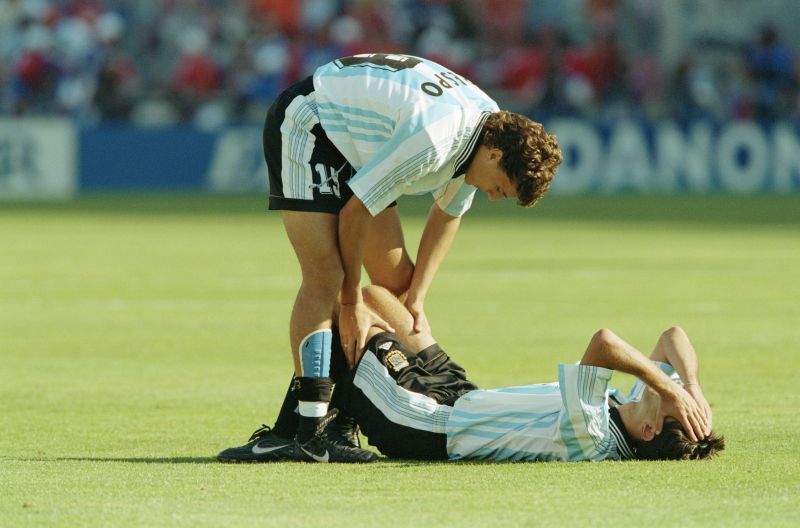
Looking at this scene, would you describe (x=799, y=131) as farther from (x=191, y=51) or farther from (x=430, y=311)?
(x=430, y=311)

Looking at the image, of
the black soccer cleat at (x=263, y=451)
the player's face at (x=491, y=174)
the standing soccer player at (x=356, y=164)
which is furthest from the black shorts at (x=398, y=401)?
the player's face at (x=491, y=174)

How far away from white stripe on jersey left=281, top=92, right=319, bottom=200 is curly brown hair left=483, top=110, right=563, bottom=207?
0.83m

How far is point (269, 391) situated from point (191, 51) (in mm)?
23153

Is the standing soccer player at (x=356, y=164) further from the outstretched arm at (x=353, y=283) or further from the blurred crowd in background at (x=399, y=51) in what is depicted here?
the blurred crowd in background at (x=399, y=51)

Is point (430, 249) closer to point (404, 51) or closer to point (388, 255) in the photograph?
point (388, 255)

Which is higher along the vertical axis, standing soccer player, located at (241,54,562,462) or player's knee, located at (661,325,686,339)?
standing soccer player, located at (241,54,562,462)

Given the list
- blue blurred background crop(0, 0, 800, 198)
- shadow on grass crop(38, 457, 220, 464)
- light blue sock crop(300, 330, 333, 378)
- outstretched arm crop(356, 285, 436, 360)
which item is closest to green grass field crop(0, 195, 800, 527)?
shadow on grass crop(38, 457, 220, 464)

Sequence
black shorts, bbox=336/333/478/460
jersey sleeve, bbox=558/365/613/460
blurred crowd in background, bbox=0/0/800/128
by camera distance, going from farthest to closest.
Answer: blurred crowd in background, bbox=0/0/800/128
black shorts, bbox=336/333/478/460
jersey sleeve, bbox=558/365/613/460

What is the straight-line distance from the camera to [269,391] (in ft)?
29.4

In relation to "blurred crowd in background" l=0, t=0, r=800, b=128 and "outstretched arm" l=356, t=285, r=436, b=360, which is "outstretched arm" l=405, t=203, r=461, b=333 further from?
"blurred crowd in background" l=0, t=0, r=800, b=128

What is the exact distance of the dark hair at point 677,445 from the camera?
21.2 feet

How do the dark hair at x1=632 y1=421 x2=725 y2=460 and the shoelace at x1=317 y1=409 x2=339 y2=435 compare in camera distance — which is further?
the shoelace at x1=317 y1=409 x2=339 y2=435

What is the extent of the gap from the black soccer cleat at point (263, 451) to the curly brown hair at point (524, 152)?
4.92ft

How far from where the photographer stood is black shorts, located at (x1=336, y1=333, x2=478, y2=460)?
266 inches
